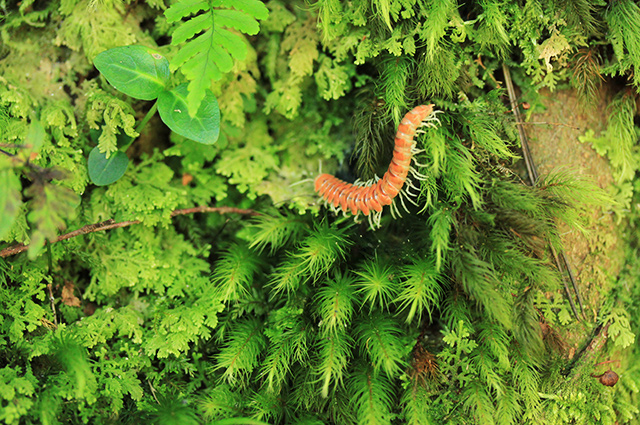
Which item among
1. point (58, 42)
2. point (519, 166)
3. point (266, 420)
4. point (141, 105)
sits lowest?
point (266, 420)

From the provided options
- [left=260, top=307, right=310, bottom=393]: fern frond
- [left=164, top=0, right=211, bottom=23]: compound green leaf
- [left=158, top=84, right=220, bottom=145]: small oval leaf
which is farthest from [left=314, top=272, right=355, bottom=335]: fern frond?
[left=164, top=0, right=211, bottom=23]: compound green leaf

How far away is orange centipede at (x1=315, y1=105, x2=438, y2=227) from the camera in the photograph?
2.14m

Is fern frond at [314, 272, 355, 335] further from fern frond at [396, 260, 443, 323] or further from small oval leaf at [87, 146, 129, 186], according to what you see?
small oval leaf at [87, 146, 129, 186]

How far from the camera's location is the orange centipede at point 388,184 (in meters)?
2.14

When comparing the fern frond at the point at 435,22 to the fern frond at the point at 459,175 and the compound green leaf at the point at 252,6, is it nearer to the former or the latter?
the fern frond at the point at 459,175

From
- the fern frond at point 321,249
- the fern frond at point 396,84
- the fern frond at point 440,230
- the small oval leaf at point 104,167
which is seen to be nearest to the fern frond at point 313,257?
the fern frond at point 321,249

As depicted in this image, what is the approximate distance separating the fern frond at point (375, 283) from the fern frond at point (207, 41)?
1.18 metres

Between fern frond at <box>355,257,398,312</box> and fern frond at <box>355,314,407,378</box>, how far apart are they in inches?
3.3

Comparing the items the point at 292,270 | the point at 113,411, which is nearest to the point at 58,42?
the point at 292,270

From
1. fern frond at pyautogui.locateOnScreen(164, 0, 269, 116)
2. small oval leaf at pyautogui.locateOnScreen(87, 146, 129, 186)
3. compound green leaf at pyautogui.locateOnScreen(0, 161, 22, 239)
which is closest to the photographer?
compound green leaf at pyautogui.locateOnScreen(0, 161, 22, 239)

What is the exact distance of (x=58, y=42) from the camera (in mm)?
2494

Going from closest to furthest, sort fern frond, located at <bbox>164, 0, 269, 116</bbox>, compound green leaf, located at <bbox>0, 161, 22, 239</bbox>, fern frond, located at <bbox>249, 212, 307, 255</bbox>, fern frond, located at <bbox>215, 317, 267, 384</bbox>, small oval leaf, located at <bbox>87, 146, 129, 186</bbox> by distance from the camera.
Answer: compound green leaf, located at <bbox>0, 161, 22, 239</bbox> < fern frond, located at <bbox>164, 0, 269, 116</bbox> < fern frond, located at <bbox>215, 317, 267, 384</bbox> < small oval leaf, located at <bbox>87, 146, 129, 186</bbox> < fern frond, located at <bbox>249, 212, 307, 255</bbox>

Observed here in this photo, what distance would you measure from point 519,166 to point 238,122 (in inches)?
66.1

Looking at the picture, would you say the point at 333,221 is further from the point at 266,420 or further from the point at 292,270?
the point at 266,420
